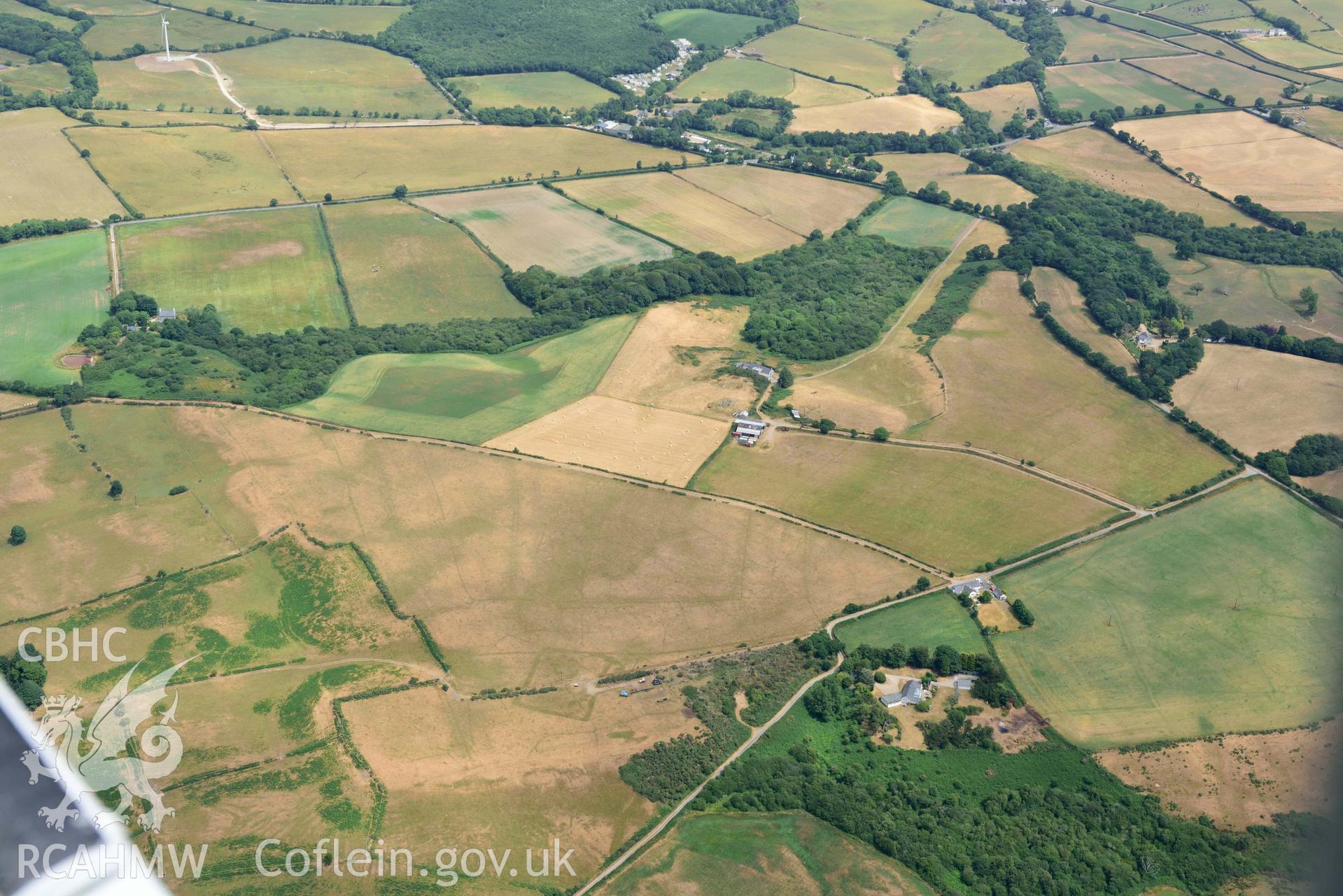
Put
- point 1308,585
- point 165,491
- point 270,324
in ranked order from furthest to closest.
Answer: point 270,324, point 165,491, point 1308,585

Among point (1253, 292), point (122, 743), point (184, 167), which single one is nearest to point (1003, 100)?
point (1253, 292)

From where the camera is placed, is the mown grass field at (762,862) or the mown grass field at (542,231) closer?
the mown grass field at (762,862)

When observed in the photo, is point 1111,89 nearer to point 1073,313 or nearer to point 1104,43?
point 1104,43

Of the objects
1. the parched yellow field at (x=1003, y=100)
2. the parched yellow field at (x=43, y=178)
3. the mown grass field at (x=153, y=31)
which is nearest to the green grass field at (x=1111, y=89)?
the parched yellow field at (x=1003, y=100)

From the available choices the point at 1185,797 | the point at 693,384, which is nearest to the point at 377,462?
the point at 693,384

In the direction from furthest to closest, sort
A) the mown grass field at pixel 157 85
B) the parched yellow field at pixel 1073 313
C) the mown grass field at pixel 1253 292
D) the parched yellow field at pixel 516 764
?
the mown grass field at pixel 157 85, the mown grass field at pixel 1253 292, the parched yellow field at pixel 1073 313, the parched yellow field at pixel 516 764

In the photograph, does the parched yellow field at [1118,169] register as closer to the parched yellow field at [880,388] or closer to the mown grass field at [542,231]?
the parched yellow field at [880,388]

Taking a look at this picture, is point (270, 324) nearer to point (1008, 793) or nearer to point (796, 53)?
point (1008, 793)
